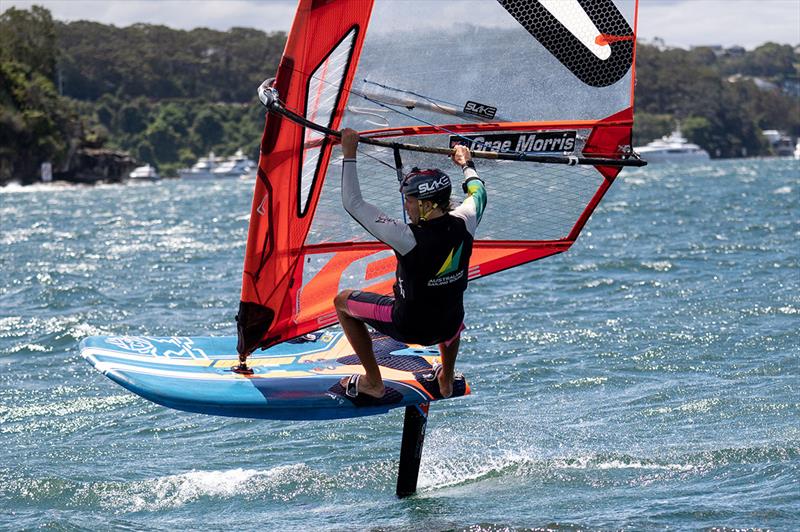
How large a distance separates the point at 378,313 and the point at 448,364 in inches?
21.9

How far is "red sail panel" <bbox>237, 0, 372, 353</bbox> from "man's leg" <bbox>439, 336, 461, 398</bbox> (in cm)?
89

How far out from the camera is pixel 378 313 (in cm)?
580

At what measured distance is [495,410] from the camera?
26.5 feet

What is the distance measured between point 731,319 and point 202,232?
17377 mm

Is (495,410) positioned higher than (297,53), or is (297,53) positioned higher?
(297,53)

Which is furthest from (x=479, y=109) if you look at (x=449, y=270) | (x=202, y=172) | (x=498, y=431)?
(x=202, y=172)

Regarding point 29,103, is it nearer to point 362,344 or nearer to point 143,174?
point 143,174

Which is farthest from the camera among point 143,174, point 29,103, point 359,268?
point 143,174

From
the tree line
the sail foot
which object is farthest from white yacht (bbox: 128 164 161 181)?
the sail foot

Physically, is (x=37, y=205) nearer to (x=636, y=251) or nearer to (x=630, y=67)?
(x=636, y=251)

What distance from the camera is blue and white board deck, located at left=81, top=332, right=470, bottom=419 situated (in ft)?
19.6

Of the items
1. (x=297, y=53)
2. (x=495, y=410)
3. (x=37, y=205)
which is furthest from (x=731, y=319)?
(x=37, y=205)

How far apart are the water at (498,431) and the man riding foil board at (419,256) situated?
37.9 inches

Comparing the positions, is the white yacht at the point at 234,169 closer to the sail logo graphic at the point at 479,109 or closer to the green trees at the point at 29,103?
the green trees at the point at 29,103
